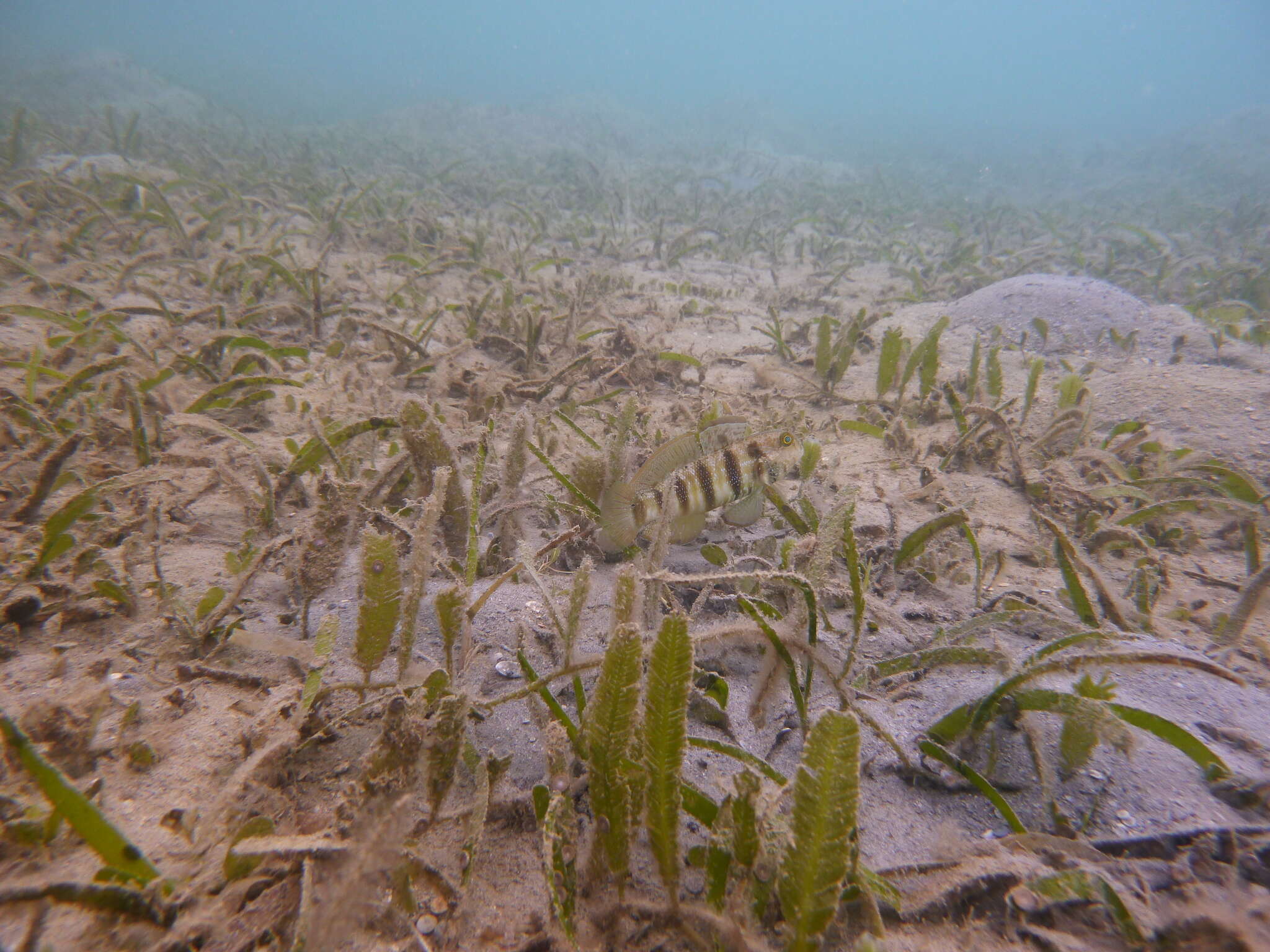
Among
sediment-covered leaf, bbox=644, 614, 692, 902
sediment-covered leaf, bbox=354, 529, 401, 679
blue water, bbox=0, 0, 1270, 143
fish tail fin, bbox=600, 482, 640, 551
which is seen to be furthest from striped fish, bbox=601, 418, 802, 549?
blue water, bbox=0, 0, 1270, 143

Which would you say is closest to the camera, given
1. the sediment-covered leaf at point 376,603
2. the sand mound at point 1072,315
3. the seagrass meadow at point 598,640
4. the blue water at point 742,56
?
the seagrass meadow at point 598,640

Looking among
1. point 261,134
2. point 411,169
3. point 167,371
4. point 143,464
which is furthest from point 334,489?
point 261,134

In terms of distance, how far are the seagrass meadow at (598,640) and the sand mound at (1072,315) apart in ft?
3.18

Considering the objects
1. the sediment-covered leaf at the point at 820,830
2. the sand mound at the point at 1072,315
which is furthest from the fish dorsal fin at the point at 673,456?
the sand mound at the point at 1072,315

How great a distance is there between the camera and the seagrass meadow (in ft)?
4.17

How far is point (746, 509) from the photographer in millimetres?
2744

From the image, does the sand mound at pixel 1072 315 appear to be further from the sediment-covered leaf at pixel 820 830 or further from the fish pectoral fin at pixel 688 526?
the sediment-covered leaf at pixel 820 830

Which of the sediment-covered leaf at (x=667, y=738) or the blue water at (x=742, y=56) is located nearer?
the sediment-covered leaf at (x=667, y=738)

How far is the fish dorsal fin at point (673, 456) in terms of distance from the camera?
2395 mm

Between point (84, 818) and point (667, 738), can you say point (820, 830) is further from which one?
point (84, 818)

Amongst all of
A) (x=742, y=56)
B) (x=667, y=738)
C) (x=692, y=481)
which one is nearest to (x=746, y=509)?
(x=692, y=481)

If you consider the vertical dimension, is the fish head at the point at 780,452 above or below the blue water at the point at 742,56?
below

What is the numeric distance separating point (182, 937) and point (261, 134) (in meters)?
29.0

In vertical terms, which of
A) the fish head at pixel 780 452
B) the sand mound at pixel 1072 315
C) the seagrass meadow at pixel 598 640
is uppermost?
the sand mound at pixel 1072 315
